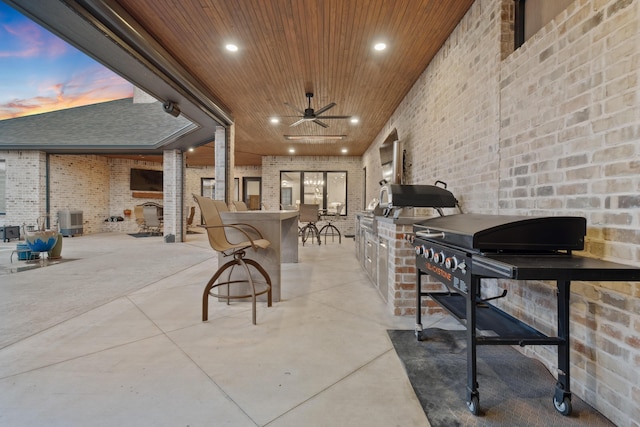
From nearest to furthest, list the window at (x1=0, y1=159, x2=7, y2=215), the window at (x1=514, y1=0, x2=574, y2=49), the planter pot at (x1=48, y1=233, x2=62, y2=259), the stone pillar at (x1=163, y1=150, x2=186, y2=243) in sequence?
the window at (x1=514, y1=0, x2=574, y2=49) → the planter pot at (x1=48, y1=233, x2=62, y2=259) → the stone pillar at (x1=163, y1=150, x2=186, y2=243) → the window at (x1=0, y1=159, x2=7, y2=215)

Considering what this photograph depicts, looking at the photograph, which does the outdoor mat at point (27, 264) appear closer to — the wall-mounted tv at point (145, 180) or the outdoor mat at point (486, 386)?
the outdoor mat at point (486, 386)

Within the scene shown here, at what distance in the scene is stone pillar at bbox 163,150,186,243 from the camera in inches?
353

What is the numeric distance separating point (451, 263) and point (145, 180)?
46.9 ft

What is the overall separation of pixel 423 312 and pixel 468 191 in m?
1.30

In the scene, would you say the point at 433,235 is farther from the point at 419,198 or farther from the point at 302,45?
the point at 302,45

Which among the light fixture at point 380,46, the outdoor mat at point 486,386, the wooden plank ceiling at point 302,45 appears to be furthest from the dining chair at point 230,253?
the light fixture at point 380,46

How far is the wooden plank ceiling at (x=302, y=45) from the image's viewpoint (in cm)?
305

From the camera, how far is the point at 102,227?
12055 mm

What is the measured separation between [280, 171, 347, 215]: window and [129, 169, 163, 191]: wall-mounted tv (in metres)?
6.17

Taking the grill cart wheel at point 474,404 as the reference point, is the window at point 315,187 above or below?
above

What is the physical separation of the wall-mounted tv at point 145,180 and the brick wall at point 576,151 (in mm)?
13675

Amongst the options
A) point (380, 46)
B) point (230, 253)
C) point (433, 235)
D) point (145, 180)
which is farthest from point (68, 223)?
point (433, 235)

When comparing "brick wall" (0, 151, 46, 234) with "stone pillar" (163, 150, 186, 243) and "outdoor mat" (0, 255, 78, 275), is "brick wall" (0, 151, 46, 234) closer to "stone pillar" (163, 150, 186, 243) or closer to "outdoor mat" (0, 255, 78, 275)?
"stone pillar" (163, 150, 186, 243)

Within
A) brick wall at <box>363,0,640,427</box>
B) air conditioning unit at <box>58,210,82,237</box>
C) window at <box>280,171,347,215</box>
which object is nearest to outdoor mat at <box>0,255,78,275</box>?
air conditioning unit at <box>58,210,82,237</box>
